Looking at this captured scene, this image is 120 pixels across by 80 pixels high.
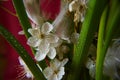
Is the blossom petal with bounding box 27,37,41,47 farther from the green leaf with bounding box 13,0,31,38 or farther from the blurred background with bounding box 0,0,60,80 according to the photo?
the blurred background with bounding box 0,0,60,80

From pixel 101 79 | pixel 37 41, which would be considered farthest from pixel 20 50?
pixel 101 79

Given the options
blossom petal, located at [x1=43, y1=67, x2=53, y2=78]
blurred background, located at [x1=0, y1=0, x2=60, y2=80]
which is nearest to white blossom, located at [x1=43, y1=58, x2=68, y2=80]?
blossom petal, located at [x1=43, y1=67, x2=53, y2=78]

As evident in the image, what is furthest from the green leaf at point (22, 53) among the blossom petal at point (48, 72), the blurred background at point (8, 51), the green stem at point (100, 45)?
the blurred background at point (8, 51)

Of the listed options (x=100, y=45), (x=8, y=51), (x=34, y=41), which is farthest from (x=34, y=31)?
(x=8, y=51)

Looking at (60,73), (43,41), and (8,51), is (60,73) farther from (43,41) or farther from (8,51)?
(8,51)

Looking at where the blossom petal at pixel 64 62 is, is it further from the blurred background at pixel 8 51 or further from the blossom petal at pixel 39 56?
the blurred background at pixel 8 51

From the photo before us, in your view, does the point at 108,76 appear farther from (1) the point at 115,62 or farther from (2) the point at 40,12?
(2) the point at 40,12
